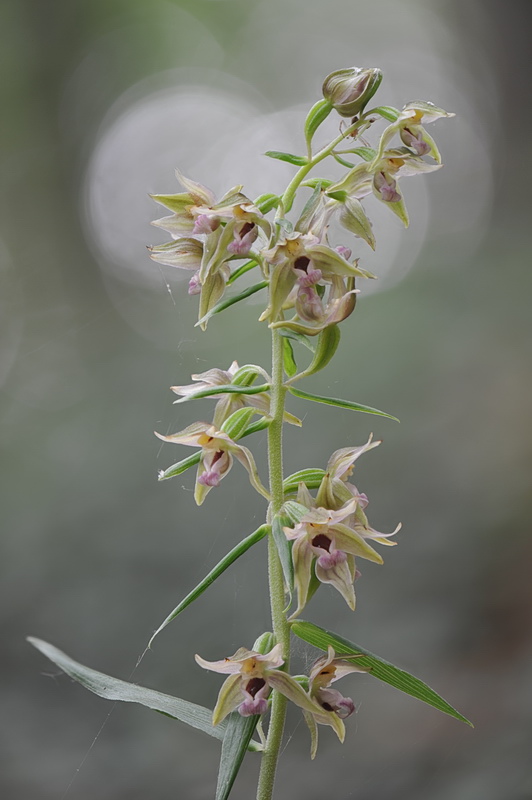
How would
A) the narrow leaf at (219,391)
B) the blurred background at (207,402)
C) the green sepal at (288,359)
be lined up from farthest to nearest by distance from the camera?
the blurred background at (207,402) → the green sepal at (288,359) → the narrow leaf at (219,391)

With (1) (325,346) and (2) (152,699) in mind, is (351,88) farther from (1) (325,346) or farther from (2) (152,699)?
(2) (152,699)

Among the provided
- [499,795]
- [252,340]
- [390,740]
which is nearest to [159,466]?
[252,340]

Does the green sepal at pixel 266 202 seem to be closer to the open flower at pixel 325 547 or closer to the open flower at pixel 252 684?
the open flower at pixel 325 547

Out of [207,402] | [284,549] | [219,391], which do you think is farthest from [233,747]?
[207,402]

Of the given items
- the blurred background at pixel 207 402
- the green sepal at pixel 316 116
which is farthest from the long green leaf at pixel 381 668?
the blurred background at pixel 207 402

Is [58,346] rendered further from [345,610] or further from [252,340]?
[345,610]

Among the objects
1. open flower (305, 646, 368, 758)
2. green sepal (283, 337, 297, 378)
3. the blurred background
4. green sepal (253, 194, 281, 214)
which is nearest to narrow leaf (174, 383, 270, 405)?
green sepal (283, 337, 297, 378)
